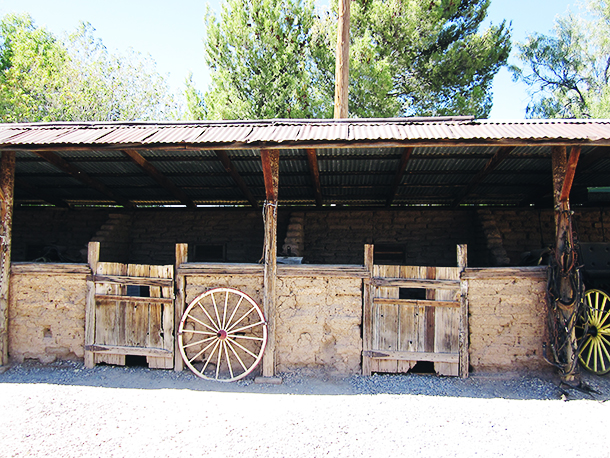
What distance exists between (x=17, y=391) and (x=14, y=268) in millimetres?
1812

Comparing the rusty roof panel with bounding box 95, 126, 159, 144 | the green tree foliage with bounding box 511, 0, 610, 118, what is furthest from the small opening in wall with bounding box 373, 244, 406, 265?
the green tree foliage with bounding box 511, 0, 610, 118

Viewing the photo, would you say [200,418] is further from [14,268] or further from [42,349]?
[14,268]

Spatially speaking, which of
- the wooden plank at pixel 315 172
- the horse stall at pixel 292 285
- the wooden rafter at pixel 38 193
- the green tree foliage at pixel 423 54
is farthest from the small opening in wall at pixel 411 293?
the green tree foliage at pixel 423 54

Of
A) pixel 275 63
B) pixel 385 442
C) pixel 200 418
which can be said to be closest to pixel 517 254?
pixel 385 442

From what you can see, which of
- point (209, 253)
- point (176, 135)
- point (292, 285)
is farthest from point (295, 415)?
point (209, 253)

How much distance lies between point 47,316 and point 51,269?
69cm

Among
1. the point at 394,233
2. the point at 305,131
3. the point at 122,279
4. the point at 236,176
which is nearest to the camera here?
the point at 305,131

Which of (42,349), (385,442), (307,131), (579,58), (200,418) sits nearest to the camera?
(385,442)

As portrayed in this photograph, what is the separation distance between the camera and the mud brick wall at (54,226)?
352 inches

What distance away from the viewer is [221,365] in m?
5.53

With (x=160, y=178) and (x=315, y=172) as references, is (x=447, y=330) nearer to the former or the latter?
(x=315, y=172)

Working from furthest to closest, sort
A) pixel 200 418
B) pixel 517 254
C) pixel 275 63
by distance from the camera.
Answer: pixel 275 63, pixel 517 254, pixel 200 418

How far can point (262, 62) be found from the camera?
46.1 feet

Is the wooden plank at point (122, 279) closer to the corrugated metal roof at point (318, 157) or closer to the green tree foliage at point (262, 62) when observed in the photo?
the corrugated metal roof at point (318, 157)
